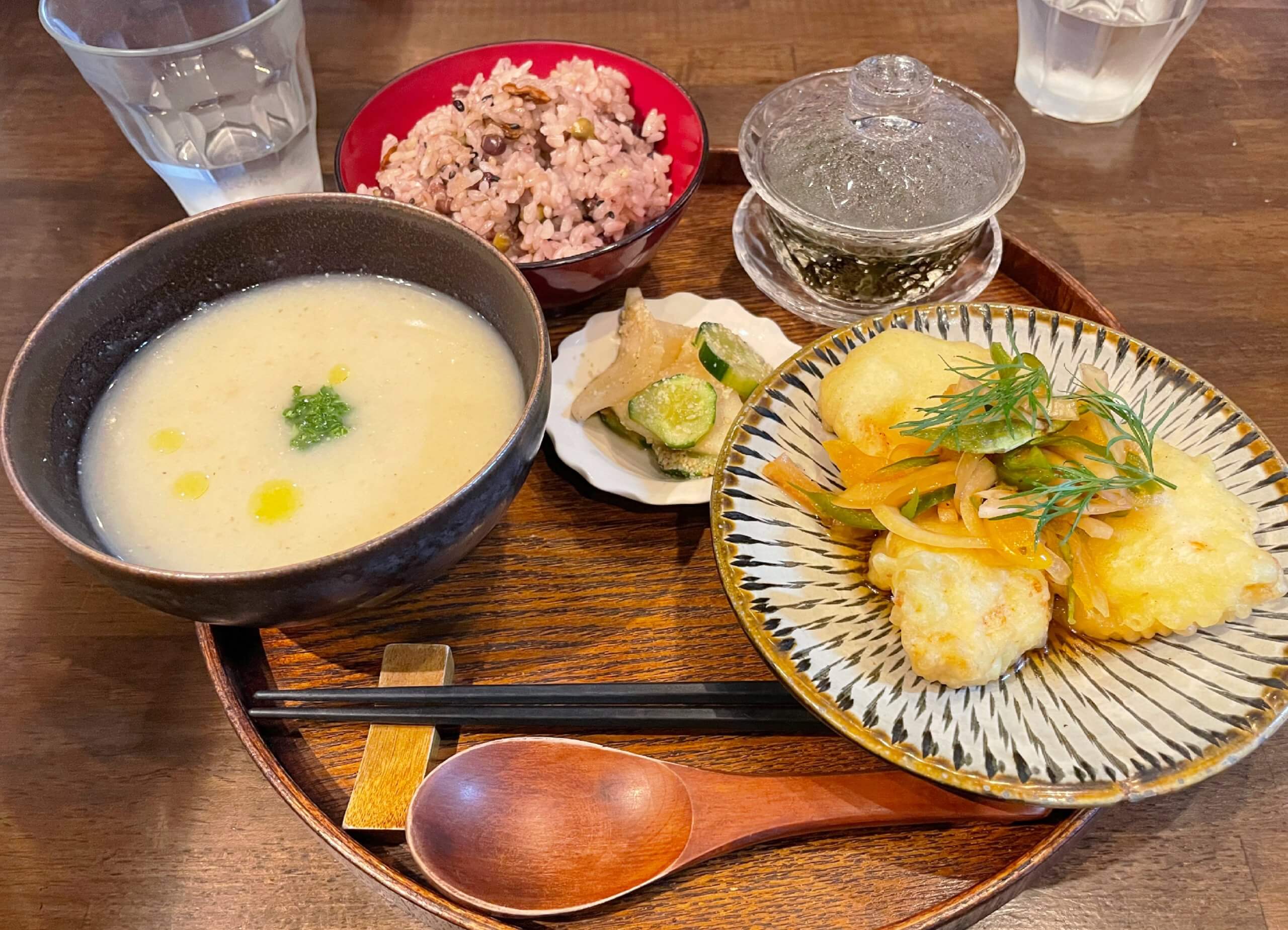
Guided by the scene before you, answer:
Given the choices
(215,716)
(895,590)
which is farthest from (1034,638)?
(215,716)

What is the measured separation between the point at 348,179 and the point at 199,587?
1.16 metres

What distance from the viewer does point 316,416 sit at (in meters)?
1.37

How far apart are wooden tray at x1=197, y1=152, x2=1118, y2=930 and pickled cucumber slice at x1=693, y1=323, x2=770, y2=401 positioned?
10.3 inches

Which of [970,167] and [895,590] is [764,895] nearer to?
[895,590]

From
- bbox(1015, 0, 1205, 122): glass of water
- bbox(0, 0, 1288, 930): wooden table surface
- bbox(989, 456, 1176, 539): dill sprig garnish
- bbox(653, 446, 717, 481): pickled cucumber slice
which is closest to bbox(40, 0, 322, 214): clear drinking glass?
bbox(0, 0, 1288, 930): wooden table surface

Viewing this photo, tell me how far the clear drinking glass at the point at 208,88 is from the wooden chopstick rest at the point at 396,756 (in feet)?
4.49

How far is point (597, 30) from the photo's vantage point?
2.71 m

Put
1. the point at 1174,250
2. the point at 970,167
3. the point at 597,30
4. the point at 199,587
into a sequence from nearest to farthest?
the point at 199,587
the point at 970,167
the point at 1174,250
the point at 597,30

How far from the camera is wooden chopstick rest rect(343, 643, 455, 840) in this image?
A: 1.16 metres

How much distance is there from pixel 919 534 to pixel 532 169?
111 centimetres

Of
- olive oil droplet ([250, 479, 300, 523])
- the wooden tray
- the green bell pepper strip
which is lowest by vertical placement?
the wooden tray

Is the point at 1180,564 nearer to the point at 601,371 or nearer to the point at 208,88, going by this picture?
the point at 601,371

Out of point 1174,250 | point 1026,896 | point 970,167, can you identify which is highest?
point 970,167

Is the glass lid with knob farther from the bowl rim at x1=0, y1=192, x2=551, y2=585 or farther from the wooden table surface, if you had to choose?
the bowl rim at x1=0, y1=192, x2=551, y2=585
